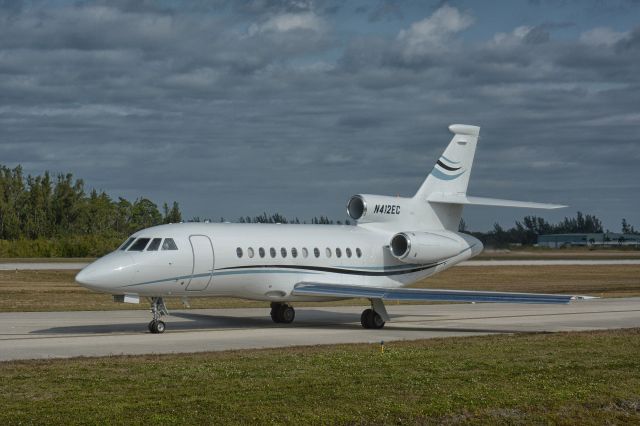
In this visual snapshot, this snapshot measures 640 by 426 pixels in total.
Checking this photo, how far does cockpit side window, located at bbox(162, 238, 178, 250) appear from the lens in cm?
2578

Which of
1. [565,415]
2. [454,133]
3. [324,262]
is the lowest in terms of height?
[565,415]

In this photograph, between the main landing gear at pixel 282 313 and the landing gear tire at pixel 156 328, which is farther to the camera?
the main landing gear at pixel 282 313

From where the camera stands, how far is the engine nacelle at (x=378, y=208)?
31312 millimetres

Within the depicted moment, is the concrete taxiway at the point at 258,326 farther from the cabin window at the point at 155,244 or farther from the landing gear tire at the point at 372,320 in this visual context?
the cabin window at the point at 155,244

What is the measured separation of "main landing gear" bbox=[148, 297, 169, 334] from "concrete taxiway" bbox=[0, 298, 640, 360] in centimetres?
35

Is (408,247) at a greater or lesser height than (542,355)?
greater

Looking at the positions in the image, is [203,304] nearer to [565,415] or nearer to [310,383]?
[310,383]

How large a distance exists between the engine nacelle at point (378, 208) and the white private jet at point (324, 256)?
0.11ft

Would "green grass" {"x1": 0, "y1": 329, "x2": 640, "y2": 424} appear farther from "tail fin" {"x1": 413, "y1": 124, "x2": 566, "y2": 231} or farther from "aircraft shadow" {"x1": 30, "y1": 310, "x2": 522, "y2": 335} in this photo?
"tail fin" {"x1": 413, "y1": 124, "x2": 566, "y2": 231}

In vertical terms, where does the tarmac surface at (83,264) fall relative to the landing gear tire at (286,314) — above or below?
above

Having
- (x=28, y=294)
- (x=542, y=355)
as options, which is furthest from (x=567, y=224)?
(x=542, y=355)

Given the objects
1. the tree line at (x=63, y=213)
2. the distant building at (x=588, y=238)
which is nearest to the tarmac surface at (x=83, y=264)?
the tree line at (x=63, y=213)

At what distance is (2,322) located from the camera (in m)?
28.4

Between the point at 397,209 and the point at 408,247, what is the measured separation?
1997mm
